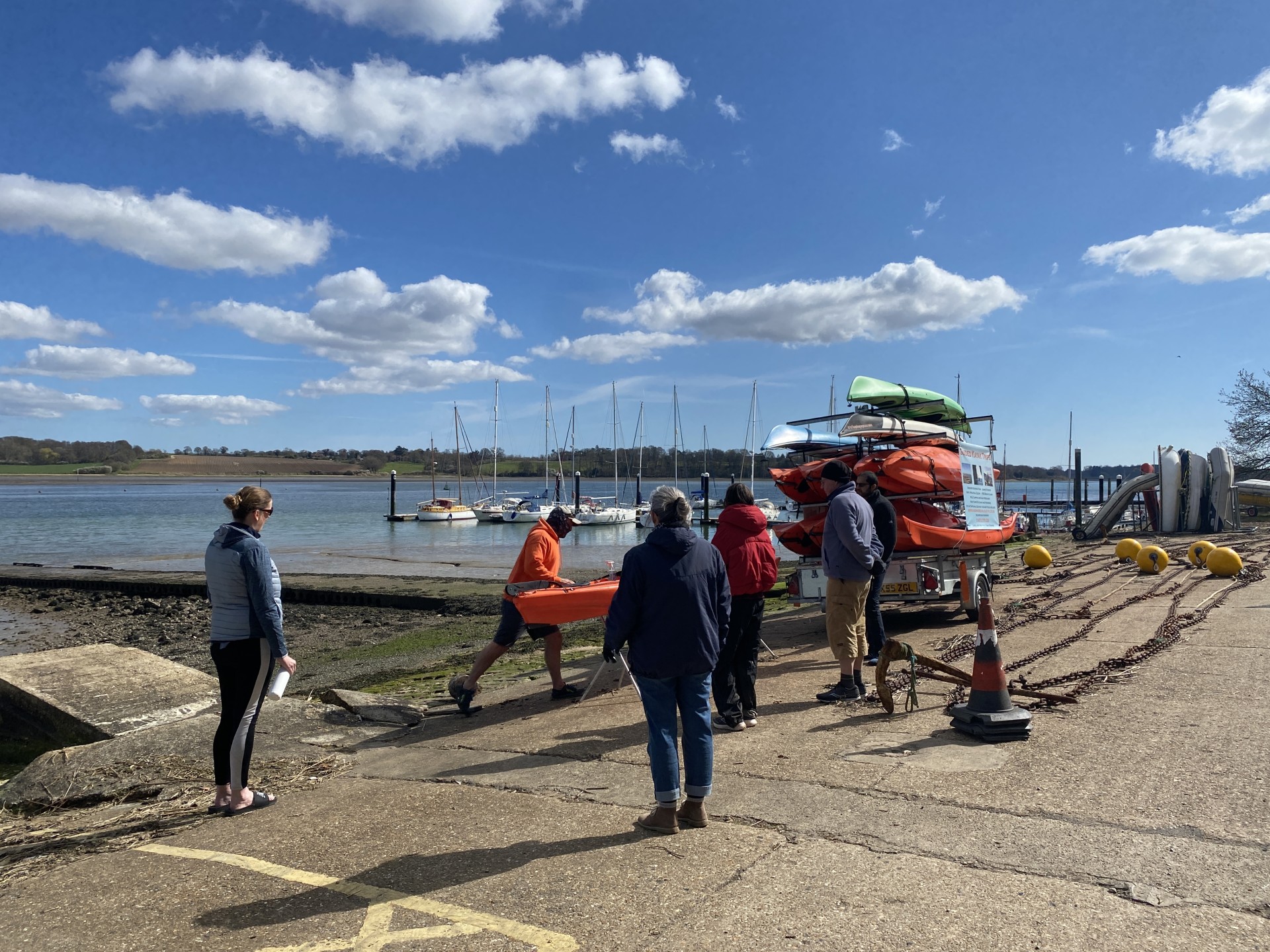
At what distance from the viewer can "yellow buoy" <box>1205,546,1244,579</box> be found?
15.4 meters

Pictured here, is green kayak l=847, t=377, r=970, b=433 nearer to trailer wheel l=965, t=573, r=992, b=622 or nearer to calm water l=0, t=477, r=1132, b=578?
trailer wheel l=965, t=573, r=992, b=622

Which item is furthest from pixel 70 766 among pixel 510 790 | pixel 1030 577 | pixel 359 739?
pixel 1030 577

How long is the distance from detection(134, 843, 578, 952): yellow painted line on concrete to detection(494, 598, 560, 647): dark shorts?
3548 millimetres

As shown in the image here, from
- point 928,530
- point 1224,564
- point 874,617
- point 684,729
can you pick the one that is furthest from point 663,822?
point 1224,564

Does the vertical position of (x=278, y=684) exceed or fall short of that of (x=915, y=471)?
it falls short

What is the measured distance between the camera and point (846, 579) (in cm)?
701

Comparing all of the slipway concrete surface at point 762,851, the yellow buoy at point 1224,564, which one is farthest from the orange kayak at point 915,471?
the yellow buoy at point 1224,564

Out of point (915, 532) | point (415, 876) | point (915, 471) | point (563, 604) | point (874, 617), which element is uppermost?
point (915, 471)

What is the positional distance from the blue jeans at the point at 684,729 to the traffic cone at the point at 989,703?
2179 millimetres

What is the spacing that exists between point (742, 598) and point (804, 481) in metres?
4.61

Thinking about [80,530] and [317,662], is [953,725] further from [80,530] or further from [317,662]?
[80,530]

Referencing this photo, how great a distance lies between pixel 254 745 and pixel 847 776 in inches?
178

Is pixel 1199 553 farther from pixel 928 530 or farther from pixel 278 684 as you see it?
pixel 278 684

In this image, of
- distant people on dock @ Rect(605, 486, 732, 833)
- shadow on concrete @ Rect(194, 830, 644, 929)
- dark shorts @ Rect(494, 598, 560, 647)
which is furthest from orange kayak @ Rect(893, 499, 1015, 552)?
shadow on concrete @ Rect(194, 830, 644, 929)
